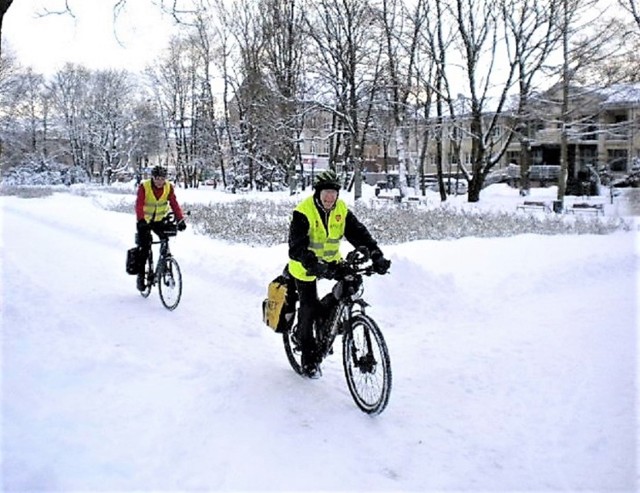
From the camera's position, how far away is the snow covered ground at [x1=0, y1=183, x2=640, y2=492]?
3721 millimetres

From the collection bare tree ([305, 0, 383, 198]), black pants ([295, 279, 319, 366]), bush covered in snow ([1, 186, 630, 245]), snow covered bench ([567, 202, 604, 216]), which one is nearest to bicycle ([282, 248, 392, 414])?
black pants ([295, 279, 319, 366])

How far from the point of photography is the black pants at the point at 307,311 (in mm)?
5074

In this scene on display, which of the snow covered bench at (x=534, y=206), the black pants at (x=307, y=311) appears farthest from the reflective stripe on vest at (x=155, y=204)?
the snow covered bench at (x=534, y=206)

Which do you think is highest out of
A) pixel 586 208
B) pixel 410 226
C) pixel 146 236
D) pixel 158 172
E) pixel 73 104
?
pixel 73 104

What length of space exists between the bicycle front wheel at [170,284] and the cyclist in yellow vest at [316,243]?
3244mm

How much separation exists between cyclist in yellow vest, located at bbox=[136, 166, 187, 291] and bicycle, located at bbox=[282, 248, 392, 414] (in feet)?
12.8

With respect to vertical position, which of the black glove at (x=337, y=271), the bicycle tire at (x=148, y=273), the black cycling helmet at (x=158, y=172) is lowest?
the bicycle tire at (x=148, y=273)

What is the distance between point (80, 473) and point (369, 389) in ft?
6.84

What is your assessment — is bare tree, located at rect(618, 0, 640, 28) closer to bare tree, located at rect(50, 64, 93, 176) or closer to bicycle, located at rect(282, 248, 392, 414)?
bicycle, located at rect(282, 248, 392, 414)

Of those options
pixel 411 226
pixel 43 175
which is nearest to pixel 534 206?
pixel 411 226

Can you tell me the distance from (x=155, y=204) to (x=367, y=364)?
4.75 metres

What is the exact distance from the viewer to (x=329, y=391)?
16.5ft

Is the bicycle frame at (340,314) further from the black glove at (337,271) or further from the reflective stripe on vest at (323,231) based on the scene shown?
the reflective stripe on vest at (323,231)

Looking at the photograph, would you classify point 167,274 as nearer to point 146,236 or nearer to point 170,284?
point 170,284
